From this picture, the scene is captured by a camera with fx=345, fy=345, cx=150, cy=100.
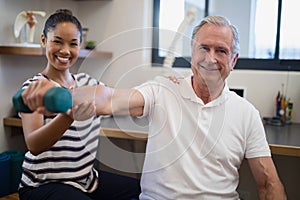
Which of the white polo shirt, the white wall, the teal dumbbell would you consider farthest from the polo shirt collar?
the teal dumbbell

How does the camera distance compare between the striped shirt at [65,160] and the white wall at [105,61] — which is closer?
the striped shirt at [65,160]

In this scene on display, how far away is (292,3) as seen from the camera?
215 cm

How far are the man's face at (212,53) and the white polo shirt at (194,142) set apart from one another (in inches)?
3.1

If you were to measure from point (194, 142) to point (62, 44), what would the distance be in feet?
2.04

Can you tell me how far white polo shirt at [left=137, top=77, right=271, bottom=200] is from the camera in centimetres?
124

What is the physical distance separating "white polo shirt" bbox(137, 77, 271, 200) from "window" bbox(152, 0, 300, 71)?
77 centimetres

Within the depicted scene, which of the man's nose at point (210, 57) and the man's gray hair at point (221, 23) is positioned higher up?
the man's gray hair at point (221, 23)

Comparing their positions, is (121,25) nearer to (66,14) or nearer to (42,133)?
(66,14)

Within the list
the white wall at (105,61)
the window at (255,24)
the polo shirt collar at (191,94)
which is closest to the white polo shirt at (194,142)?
the polo shirt collar at (191,94)

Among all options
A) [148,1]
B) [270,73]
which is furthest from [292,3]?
[148,1]

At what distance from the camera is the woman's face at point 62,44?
1.30m

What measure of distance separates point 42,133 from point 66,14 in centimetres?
52

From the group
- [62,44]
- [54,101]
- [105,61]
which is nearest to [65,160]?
[62,44]

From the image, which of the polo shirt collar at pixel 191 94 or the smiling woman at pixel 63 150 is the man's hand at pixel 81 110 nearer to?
the smiling woman at pixel 63 150
